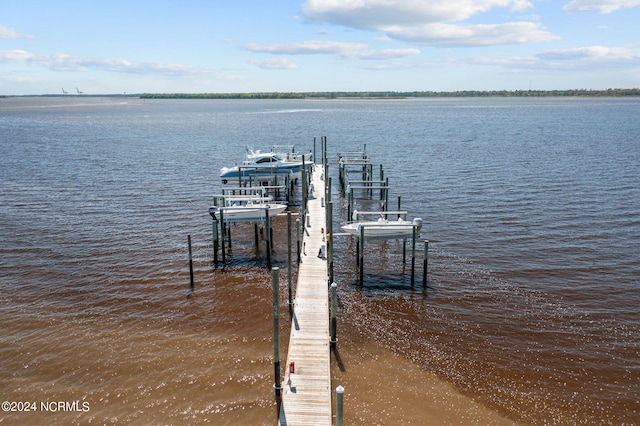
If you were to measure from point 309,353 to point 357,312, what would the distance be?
4.67 m

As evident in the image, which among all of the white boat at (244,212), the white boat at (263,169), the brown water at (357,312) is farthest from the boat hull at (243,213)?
the white boat at (263,169)

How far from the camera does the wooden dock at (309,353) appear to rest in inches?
496

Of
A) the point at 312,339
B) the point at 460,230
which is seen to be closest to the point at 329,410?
the point at 312,339

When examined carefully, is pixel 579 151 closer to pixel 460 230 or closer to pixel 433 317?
pixel 460 230

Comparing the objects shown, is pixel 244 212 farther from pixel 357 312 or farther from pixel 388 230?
pixel 357 312

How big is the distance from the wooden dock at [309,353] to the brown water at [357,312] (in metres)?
0.96

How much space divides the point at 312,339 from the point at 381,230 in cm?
859

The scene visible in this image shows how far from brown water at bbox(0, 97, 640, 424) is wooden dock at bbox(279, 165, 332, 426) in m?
0.96

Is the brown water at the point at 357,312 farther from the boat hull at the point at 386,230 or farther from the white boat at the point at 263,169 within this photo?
the white boat at the point at 263,169

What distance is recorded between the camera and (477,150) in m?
60.1

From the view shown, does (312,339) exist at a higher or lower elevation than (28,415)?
higher

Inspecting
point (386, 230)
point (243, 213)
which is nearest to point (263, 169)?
point (243, 213)

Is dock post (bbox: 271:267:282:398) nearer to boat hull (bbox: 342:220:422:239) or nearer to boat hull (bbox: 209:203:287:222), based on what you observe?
boat hull (bbox: 342:220:422:239)

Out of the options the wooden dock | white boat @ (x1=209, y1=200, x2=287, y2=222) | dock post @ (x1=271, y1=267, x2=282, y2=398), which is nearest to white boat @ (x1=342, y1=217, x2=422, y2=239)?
the wooden dock
